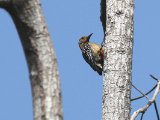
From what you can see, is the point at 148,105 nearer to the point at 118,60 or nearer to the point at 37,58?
the point at 118,60

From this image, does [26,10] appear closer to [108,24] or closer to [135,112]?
[135,112]

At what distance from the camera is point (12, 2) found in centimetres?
319

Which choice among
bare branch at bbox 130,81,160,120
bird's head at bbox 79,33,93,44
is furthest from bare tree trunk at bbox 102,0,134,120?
bird's head at bbox 79,33,93,44

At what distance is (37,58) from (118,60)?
3936 millimetres

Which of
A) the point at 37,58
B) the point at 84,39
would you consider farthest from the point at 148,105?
the point at 84,39

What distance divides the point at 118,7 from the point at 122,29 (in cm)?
31

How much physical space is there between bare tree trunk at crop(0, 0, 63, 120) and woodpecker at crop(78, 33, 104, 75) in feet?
18.9

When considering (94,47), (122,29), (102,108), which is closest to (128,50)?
(122,29)

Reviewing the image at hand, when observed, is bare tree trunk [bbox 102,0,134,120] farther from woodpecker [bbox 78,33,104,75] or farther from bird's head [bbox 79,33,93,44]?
bird's head [bbox 79,33,93,44]

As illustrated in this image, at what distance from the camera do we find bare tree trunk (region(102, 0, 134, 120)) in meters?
6.86

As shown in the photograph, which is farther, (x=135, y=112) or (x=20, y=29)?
(x=135, y=112)

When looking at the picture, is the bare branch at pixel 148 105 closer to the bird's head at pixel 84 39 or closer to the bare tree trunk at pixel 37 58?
the bare tree trunk at pixel 37 58

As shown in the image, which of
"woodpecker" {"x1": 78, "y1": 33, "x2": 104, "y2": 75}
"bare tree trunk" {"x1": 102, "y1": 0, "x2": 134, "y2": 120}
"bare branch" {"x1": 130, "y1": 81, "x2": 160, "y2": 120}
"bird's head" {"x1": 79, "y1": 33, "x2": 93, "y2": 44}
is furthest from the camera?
"bird's head" {"x1": 79, "y1": 33, "x2": 93, "y2": 44}

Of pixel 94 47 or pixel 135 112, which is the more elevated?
pixel 94 47
